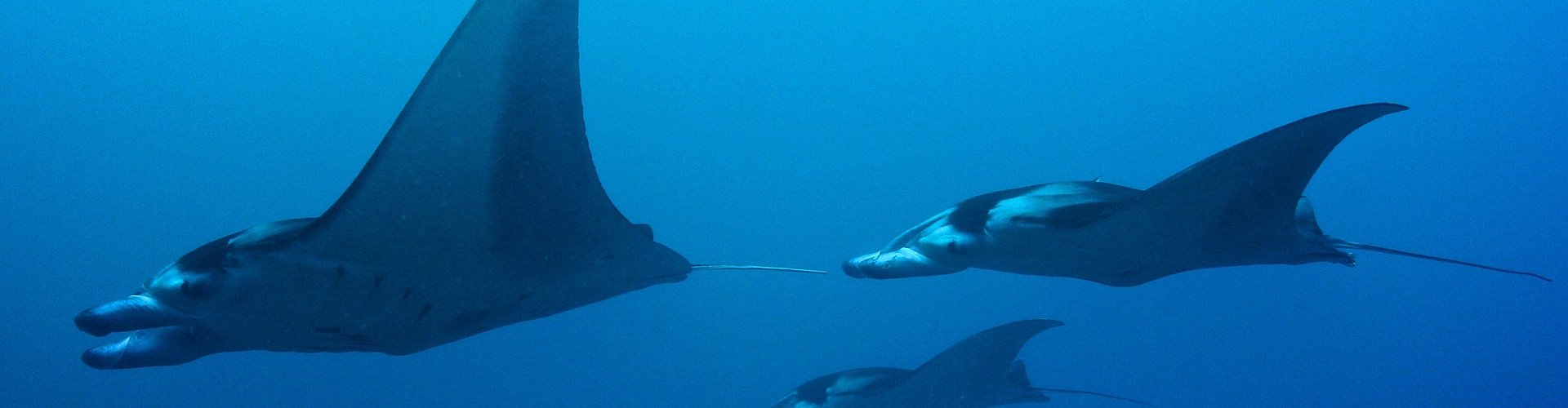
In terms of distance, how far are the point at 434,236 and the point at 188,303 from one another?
0.62m

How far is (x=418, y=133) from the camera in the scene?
2.01 m

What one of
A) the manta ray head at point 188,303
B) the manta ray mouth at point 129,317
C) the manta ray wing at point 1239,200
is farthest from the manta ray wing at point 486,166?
the manta ray wing at point 1239,200

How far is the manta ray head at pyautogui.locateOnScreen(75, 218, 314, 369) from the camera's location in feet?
6.53

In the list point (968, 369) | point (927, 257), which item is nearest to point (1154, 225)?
point (927, 257)

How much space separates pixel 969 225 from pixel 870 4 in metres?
22.1

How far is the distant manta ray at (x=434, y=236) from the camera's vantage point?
1976 millimetres

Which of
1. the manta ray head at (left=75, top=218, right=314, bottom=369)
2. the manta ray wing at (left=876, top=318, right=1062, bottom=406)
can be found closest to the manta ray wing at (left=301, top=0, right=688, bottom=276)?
the manta ray head at (left=75, top=218, right=314, bottom=369)

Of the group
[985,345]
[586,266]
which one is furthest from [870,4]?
[586,266]

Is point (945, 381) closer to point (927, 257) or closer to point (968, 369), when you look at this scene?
point (968, 369)

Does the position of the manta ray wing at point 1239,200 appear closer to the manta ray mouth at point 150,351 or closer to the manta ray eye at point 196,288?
the manta ray eye at point 196,288

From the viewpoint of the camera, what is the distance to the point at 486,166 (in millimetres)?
2172

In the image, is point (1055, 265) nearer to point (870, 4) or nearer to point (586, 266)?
point (586, 266)

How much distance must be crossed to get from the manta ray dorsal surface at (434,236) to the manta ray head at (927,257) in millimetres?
919

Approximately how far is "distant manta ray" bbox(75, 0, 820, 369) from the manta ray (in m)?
2.25
